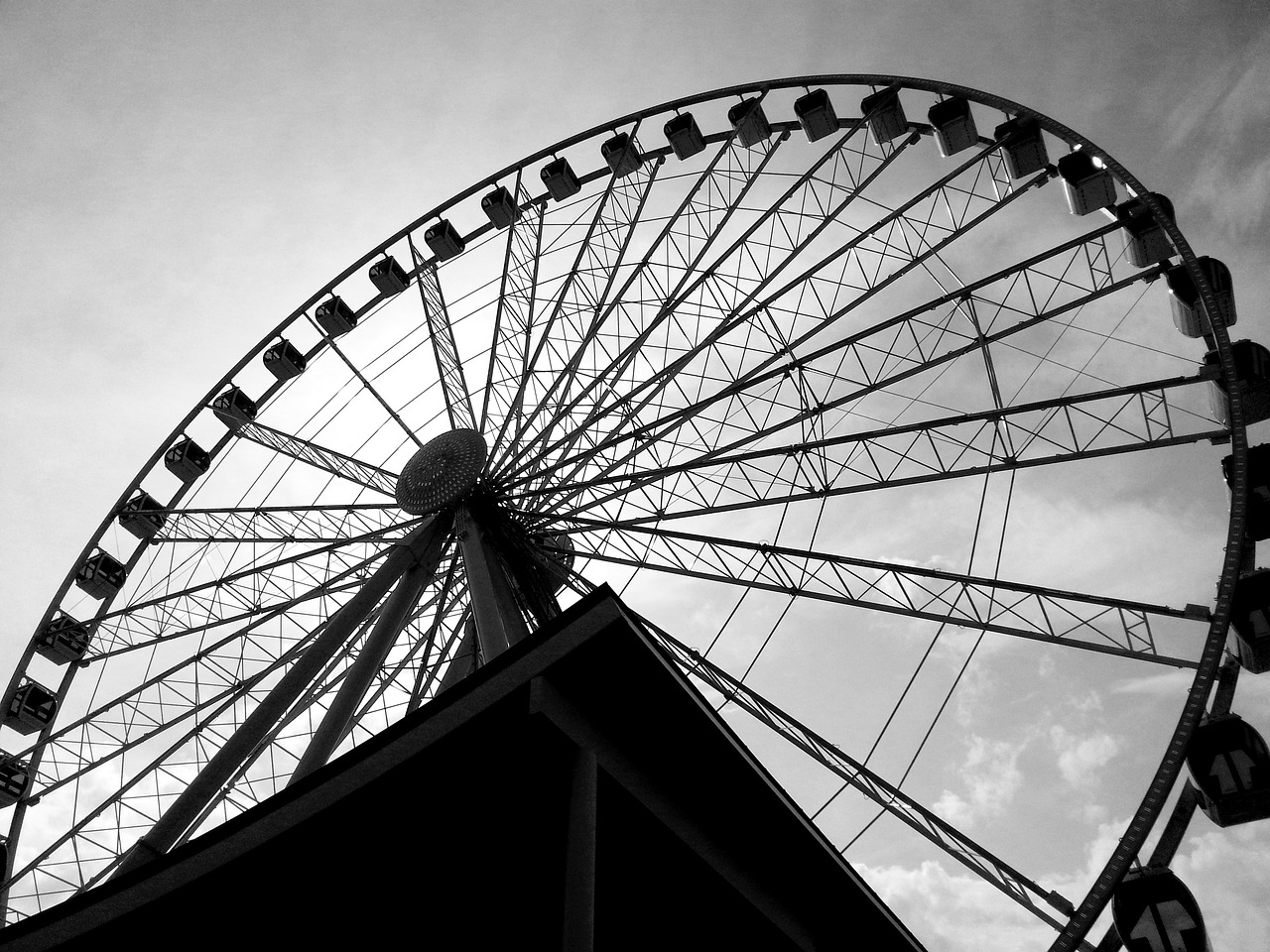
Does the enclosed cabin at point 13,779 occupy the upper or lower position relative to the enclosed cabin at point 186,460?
lower

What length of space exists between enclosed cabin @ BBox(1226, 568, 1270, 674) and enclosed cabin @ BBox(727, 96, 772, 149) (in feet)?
41.3

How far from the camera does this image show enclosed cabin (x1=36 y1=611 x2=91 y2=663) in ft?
67.1

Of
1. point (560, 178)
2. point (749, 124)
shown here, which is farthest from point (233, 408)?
point (749, 124)

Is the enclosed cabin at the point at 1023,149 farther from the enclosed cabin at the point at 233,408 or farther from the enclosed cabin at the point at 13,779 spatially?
the enclosed cabin at the point at 13,779

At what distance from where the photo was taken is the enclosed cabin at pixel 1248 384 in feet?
46.7

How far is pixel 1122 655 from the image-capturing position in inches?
514

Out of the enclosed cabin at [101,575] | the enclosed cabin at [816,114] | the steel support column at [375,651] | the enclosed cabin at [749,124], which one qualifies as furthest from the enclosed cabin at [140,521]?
the enclosed cabin at [816,114]

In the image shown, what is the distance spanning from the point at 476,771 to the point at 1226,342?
1228 centimetres

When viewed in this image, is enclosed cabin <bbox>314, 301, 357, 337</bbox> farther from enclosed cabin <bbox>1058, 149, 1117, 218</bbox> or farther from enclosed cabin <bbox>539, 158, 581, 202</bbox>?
enclosed cabin <bbox>1058, 149, 1117, 218</bbox>

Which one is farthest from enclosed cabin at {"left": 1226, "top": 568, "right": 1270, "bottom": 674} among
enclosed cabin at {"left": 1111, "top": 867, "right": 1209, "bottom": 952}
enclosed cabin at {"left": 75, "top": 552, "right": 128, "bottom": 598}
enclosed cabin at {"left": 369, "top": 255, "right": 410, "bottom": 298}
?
enclosed cabin at {"left": 75, "top": 552, "right": 128, "bottom": 598}

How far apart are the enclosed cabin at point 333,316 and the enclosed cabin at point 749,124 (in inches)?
365

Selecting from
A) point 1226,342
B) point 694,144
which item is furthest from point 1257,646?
point 694,144

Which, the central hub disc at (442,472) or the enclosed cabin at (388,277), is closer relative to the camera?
the central hub disc at (442,472)

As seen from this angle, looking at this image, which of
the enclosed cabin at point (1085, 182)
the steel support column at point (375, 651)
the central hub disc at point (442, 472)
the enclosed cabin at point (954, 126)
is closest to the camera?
the steel support column at point (375, 651)
